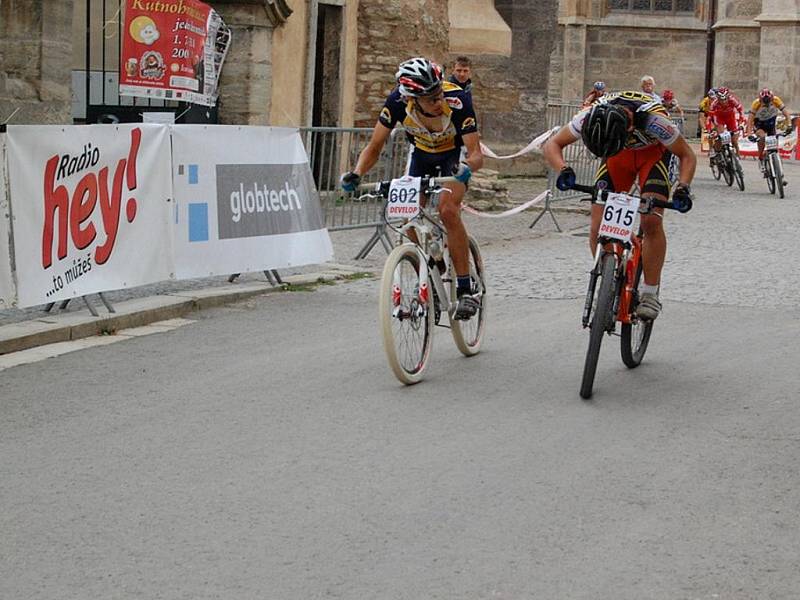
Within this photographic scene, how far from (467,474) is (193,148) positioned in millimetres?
5604

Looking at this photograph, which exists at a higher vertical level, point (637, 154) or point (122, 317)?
point (637, 154)

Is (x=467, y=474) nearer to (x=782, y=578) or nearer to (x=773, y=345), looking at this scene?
(x=782, y=578)

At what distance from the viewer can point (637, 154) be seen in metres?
8.65

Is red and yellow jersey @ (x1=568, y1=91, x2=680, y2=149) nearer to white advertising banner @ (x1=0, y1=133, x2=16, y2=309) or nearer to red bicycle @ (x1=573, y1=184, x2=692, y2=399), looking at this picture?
red bicycle @ (x1=573, y1=184, x2=692, y2=399)

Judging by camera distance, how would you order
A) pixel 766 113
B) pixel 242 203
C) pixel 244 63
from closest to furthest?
pixel 242 203, pixel 244 63, pixel 766 113

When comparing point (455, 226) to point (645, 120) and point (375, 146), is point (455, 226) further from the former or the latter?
point (645, 120)

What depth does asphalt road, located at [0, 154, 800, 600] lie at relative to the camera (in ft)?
16.8

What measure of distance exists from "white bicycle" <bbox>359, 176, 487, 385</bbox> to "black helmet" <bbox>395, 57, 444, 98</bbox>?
1.54 feet

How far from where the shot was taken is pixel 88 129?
10266 millimetres

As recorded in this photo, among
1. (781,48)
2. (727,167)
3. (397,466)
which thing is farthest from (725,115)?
(397,466)

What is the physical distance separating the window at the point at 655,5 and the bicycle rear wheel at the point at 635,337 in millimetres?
38749

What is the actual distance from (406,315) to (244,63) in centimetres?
1074

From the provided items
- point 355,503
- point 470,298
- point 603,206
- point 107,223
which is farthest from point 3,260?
point 355,503

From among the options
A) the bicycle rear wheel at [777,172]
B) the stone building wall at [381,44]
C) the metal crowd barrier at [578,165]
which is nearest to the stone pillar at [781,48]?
the bicycle rear wheel at [777,172]
